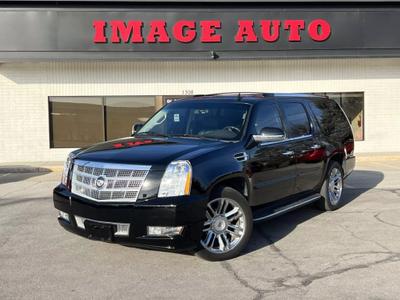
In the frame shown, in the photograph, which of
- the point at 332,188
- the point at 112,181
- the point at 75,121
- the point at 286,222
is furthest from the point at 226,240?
the point at 75,121

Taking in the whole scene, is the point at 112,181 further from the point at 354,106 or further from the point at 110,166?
the point at 354,106

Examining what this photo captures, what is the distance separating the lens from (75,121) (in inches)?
674

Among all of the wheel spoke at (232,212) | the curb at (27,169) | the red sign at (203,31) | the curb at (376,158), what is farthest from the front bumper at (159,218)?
the curb at (376,158)

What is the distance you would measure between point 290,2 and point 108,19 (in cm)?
612

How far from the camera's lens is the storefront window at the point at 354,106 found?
1796cm

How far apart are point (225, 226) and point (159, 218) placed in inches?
37.1

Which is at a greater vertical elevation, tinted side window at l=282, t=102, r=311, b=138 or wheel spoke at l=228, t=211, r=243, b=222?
tinted side window at l=282, t=102, r=311, b=138

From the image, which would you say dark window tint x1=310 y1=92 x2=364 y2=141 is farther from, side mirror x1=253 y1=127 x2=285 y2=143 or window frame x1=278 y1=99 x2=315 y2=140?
side mirror x1=253 y1=127 x2=285 y2=143

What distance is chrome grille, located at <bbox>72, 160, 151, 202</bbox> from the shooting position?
4852 millimetres

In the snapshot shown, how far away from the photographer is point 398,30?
1656 cm

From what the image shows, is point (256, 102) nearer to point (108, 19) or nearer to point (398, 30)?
point (108, 19)

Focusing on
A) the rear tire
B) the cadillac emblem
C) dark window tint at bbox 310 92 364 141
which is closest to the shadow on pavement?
the rear tire

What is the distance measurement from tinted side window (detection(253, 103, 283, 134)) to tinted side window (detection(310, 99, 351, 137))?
1253 mm

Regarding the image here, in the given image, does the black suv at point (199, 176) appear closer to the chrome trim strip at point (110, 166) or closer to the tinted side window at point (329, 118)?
the chrome trim strip at point (110, 166)
